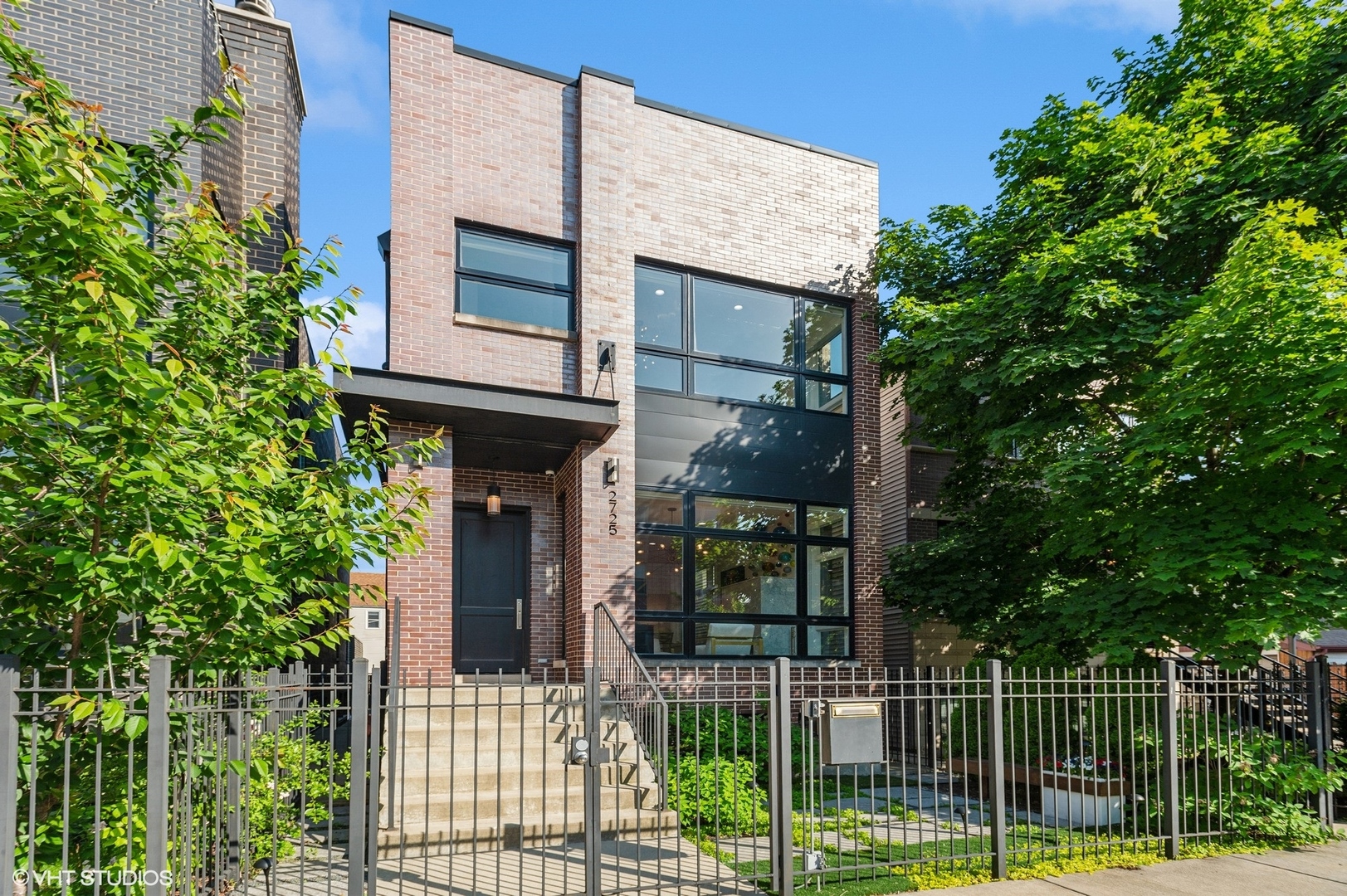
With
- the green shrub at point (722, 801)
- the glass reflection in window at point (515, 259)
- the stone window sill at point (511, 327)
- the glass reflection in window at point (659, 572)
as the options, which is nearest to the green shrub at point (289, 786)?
the green shrub at point (722, 801)

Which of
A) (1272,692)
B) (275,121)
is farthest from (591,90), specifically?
(1272,692)

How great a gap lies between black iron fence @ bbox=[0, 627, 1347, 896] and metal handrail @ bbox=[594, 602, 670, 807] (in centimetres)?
6

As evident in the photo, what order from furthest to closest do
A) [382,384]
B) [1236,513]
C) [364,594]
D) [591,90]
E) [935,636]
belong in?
[935,636] < [591,90] < [382,384] < [1236,513] < [364,594]

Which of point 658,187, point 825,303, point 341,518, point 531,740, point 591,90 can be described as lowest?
point 531,740

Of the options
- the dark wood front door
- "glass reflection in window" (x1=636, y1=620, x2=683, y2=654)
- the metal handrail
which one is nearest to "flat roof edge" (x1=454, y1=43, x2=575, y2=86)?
the dark wood front door

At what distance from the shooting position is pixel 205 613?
544 cm

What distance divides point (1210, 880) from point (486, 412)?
28.4ft

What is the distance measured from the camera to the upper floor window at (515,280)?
11.9 meters

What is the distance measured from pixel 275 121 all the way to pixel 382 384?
445cm

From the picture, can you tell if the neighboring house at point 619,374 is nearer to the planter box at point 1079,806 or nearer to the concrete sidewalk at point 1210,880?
the planter box at point 1079,806

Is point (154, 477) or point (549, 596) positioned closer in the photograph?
point (154, 477)

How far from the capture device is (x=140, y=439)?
4605 mm

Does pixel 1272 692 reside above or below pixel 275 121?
below

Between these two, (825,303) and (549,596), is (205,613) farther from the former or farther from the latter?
(825,303)
